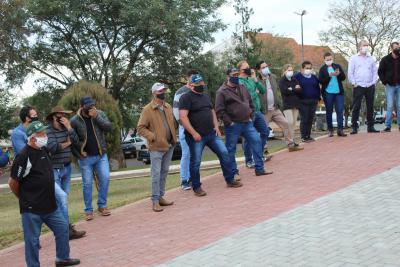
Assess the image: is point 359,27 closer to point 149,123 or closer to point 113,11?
point 113,11

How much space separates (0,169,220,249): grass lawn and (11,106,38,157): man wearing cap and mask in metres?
1.61

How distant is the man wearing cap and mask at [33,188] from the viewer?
522cm

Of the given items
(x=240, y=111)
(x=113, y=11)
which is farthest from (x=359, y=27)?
(x=240, y=111)

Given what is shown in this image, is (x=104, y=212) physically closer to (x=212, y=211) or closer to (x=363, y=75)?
(x=212, y=211)

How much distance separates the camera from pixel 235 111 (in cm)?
830

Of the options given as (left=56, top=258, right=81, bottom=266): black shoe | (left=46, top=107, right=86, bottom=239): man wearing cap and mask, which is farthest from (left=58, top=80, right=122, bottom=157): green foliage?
(left=56, top=258, right=81, bottom=266): black shoe

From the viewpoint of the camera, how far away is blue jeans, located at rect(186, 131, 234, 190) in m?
7.82

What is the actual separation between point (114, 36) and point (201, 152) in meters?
17.0

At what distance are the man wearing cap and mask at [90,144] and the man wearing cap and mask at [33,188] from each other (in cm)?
183

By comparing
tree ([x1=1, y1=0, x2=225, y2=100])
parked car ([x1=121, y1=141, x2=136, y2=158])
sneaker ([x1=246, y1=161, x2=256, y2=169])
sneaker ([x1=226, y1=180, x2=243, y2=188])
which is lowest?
parked car ([x1=121, y1=141, x2=136, y2=158])

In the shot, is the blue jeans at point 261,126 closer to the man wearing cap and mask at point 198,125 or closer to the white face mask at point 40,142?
the man wearing cap and mask at point 198,125

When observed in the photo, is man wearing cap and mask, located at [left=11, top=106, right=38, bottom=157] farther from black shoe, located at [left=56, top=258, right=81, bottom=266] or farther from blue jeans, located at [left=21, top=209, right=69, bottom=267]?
black shoe, located at [left=56, top=258, right=81, bottom=266]

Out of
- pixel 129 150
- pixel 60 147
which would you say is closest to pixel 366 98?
pixel 60 147

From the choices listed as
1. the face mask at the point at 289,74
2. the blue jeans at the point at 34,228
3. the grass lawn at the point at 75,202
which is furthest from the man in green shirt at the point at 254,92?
the blue jeans at the point at 34,228
